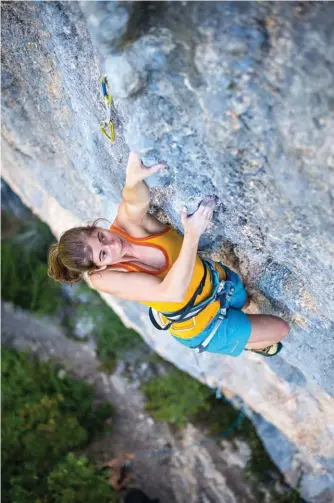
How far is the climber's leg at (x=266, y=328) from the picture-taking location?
7.48ft

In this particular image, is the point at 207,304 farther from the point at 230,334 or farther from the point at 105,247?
the point at 105,247

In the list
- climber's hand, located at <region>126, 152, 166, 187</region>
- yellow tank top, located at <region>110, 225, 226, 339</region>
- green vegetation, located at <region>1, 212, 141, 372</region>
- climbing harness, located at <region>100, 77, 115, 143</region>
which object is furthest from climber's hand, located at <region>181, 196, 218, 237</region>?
green vegetation, located at <region>1, 212, 141, 372</region>

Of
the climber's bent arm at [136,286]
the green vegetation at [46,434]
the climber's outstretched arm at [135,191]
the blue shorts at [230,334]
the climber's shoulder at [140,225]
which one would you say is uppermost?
the climber's outstretched arm at [135,191]

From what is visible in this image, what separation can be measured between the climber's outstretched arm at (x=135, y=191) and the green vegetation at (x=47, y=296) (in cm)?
359

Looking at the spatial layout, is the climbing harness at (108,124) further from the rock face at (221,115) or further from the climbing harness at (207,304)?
the climbing harness at (207,304)

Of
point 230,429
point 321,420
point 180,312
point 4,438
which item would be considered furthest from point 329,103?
point 4,438

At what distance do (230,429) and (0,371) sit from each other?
246 cm

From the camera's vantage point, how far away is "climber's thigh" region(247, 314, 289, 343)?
89.8 inches

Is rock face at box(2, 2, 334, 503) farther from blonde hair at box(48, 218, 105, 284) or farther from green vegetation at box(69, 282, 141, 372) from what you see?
green vegetation at box(69, 282, 141, 372)

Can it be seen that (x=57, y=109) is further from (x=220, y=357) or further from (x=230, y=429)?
(x=230, y=429)

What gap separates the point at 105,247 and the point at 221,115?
74 cm

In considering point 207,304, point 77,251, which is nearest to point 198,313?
point 207,304

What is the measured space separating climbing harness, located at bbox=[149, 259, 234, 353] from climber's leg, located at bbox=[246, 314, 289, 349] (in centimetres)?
16

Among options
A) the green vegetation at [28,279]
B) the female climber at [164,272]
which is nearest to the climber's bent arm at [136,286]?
the female climber at [164,272]
